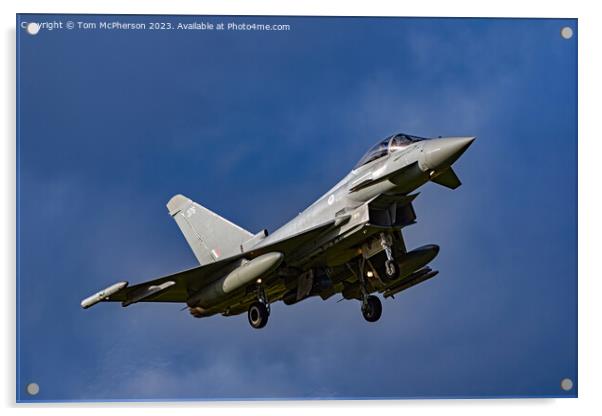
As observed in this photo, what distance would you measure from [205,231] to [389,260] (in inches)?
219

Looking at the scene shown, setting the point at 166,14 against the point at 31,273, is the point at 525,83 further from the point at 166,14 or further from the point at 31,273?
the point at 31,273

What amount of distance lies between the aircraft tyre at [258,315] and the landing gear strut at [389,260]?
2.16m

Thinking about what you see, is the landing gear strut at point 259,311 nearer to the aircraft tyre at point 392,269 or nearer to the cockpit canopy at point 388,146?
the aircraft tyre at point 392,269

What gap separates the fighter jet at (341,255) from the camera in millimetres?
17016

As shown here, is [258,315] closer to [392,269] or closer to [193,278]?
[193,278]

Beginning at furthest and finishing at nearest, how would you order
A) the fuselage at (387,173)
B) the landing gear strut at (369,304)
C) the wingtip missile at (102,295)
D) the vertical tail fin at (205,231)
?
Result: the vertical tail fin at (205,231) → the landing gear strut at (369,304) → the fuselage at (387,173) → the wingtip missile at (102,295)

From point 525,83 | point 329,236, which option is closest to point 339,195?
point 329,236

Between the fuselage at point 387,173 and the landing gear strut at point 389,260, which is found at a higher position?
the fuselage at point 387,173

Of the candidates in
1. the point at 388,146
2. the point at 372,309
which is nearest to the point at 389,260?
the point at 372,309

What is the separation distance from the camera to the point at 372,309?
60.8 ft

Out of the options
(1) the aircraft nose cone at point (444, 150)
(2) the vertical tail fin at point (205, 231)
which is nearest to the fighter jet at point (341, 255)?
(1) the aircraft nose cone at point (444, 150)

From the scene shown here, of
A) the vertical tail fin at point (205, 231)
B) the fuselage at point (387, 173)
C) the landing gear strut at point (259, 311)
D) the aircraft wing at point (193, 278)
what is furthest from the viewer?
the vertical tail fin at point (205, 231)

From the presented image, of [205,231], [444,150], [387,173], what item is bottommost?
[205,231]

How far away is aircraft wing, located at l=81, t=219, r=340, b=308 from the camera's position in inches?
688
